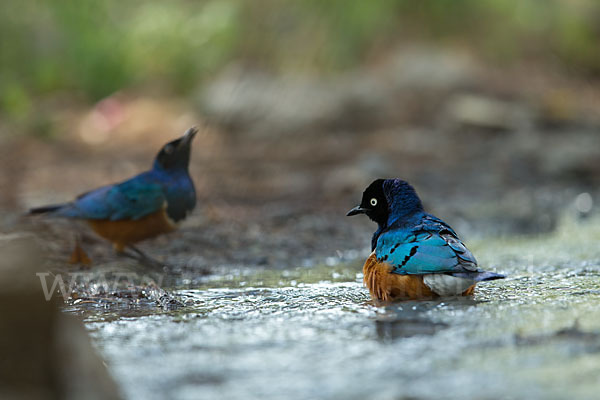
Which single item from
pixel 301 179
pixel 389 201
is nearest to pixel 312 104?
pixel 301 179

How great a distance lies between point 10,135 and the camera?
10484mm

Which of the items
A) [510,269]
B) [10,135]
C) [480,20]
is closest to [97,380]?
[510,269]

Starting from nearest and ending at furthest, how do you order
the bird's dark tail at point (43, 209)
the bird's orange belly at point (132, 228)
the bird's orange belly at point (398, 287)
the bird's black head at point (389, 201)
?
the bird's orange belly at point (398, 287) → the bird's black head at point (389, 201) → the bird's orange belly at point (132, 228) → the bird's dark tail at point (43, 209)

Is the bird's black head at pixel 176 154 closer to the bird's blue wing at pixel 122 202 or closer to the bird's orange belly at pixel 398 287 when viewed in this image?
the bird's blue wing at pixel 122 202

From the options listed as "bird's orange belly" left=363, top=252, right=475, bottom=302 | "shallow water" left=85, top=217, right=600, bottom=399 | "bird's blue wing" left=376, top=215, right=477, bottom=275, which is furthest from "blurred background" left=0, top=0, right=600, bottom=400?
"bird's blue wing" left=376, top=215, right=477, bottom=275

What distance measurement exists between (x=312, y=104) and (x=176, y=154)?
6358 mm

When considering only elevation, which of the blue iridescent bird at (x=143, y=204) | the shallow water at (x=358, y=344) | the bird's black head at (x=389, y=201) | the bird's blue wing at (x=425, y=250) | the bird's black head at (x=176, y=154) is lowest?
the shallow water at (x=358, y=344)

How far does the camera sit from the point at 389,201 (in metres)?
4.60

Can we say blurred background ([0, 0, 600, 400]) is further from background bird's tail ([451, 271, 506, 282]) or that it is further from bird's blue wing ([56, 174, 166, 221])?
bird's blue wing ([56, 174, 166, 221])

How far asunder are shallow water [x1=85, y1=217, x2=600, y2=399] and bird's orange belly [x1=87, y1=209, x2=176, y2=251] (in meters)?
1.12

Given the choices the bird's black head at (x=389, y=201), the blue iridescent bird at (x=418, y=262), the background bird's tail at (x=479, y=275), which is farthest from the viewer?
the bird's black head at (x=389, y=201)

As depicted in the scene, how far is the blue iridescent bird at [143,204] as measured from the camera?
562cm

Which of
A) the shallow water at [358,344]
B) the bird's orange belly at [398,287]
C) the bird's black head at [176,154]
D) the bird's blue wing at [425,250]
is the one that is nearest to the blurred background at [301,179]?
the shallow water at [358,344]

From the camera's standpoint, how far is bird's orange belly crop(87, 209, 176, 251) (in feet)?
18.4
